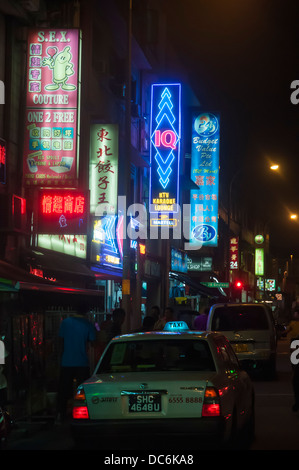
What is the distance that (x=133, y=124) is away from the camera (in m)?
30.3

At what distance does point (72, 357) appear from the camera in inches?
480

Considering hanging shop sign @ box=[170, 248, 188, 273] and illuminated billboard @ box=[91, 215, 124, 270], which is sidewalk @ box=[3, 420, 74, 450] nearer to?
illuminated billboard @ box=[91, 215, 124, 270]

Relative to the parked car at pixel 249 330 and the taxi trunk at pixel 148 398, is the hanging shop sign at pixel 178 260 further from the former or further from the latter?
the taxi trunk at pixel 148 398

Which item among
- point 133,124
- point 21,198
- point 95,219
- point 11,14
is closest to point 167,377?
point 21,198

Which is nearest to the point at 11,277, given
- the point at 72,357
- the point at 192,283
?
the point at 72,357

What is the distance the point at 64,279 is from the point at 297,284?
4089 inches

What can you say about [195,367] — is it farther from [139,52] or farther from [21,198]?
[139,52]

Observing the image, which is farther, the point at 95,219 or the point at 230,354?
the point at 95,219

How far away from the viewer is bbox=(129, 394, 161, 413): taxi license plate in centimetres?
854

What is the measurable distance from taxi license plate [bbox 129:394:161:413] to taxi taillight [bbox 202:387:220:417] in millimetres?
493

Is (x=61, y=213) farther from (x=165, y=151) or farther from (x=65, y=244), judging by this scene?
(x=165, y=151)

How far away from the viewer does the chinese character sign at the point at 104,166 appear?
2283 cm

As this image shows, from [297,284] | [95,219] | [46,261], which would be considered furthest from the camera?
[297,284]

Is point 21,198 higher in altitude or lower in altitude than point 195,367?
higher
